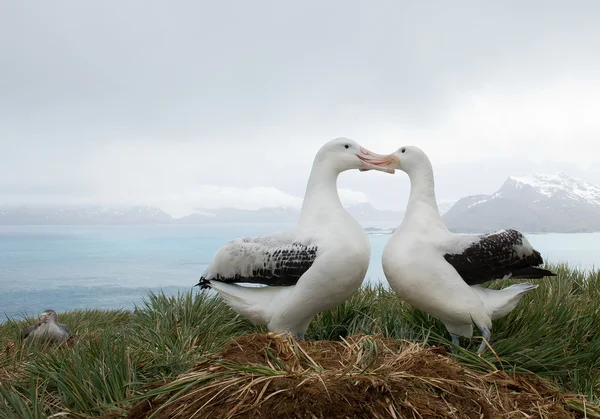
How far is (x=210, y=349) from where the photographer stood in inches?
211

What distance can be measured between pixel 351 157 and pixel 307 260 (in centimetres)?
123

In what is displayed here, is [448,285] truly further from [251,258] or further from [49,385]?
[49,385]

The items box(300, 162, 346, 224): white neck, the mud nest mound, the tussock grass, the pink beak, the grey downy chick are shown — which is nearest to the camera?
the mud nest mound

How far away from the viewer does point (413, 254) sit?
17.4ft

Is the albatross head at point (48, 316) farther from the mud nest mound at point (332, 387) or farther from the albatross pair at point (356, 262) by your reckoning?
the mud nest mound at point (332, 387)

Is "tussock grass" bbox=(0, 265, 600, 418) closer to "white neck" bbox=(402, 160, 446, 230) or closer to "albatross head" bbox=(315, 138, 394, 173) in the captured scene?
"white neck" bbox=(402, 160, 446, 230)

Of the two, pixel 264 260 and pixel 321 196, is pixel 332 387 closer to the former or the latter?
pixel 264 260

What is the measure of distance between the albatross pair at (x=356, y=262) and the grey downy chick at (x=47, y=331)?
352cm

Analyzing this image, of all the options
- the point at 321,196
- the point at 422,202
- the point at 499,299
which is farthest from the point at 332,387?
the point at 499,299

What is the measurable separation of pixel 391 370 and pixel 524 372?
2.23 meters

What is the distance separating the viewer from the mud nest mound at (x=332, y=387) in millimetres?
2838

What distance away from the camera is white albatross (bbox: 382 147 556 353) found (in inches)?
207

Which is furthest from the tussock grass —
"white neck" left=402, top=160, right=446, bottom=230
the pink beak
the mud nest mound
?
the pink beak

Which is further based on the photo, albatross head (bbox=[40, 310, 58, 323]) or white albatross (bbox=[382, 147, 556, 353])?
albatross head (bbox=[40, 310, 58, 323])
